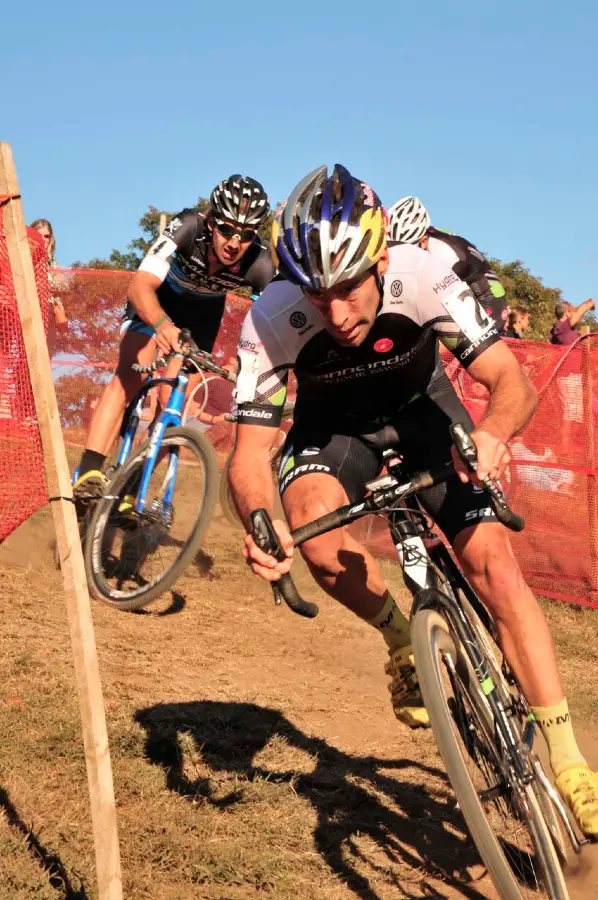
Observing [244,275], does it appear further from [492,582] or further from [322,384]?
[492,582]

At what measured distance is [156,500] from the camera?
7113mm

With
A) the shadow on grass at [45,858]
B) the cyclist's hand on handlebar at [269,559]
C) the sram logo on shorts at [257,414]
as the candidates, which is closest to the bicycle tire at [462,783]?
the cyclist's hand on handlebar at [269,559]

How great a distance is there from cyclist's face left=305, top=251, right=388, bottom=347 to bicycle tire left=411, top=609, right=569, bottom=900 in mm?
1031

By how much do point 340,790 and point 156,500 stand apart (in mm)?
2929

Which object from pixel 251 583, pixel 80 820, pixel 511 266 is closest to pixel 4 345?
pixel 80 820

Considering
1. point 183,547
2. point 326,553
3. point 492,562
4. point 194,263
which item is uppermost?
point 194,263

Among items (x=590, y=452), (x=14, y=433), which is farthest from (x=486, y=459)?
(x=590, y=452)

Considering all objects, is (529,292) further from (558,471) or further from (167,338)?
(167,338)

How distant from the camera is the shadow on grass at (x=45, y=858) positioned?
348cm

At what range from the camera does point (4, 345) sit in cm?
444

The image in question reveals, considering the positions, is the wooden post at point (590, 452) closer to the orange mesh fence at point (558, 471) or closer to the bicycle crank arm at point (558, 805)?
the orange mesh fence at point (558, 471)

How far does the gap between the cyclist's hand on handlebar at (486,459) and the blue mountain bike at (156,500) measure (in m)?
3.76

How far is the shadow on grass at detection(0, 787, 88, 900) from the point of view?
3.48m

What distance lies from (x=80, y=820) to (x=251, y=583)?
177 inches
